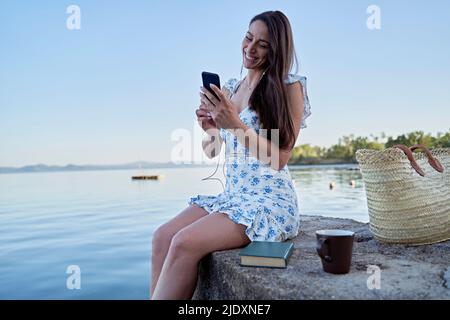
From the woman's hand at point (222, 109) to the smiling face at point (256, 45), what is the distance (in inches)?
15.4

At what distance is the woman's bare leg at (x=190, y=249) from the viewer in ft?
4.36

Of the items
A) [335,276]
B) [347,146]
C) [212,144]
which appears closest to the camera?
[335,276]

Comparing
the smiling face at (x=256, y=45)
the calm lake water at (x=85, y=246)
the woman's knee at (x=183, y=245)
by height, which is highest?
the smiling face at (x=256, y=45)

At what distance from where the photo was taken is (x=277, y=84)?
5.75ft

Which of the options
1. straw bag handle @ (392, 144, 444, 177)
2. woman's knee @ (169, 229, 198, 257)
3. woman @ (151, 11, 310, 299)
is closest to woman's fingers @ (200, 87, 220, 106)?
woman @ (151, 11, 310, 299)

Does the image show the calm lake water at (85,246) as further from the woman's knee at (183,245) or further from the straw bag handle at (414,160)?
the straw bag handle at (414,160)

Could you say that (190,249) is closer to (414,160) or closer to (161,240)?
(161,240)

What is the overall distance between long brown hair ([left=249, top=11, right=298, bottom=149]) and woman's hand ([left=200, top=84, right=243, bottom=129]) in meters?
0.19

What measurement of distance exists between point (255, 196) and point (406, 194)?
64 centimetres

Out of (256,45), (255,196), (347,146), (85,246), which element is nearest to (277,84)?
(256,45)

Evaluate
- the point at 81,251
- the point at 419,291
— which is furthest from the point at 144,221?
the point at 419,291

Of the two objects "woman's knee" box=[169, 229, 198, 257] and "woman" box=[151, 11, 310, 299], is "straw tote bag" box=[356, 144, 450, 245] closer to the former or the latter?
"woman" box=[151, 11, 310, 299]

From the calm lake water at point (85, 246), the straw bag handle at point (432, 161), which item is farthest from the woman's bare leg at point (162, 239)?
the straw bag handle at point (432, 161)

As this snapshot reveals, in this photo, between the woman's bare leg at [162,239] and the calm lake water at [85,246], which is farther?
the calm lake water at [85,246]
